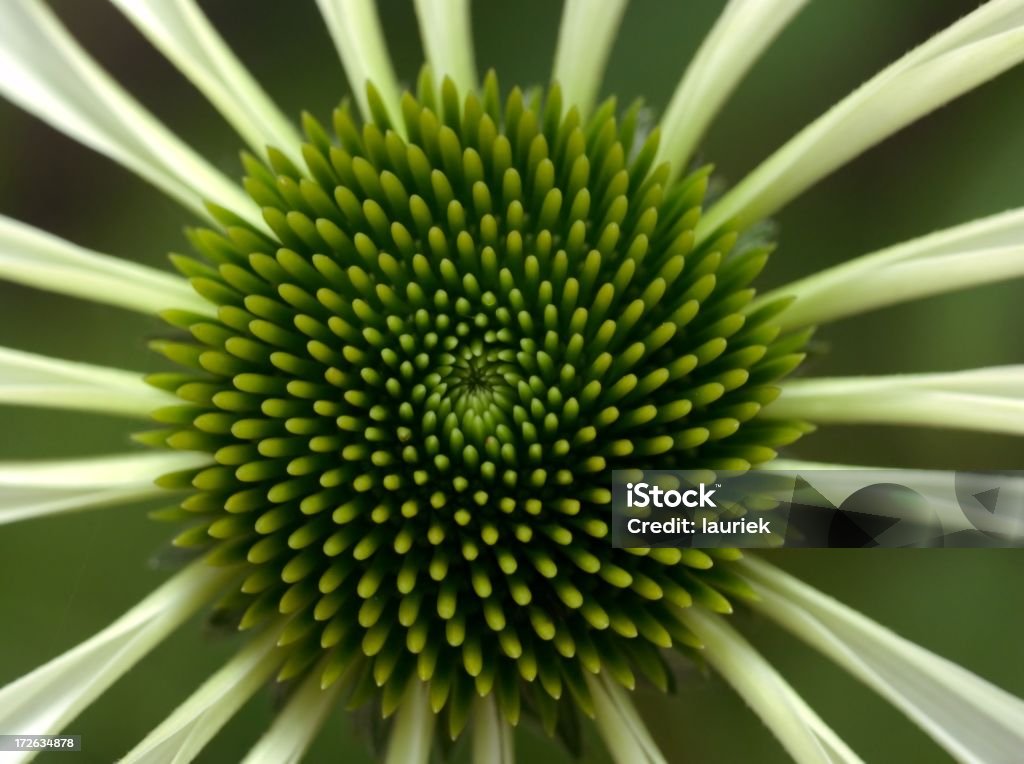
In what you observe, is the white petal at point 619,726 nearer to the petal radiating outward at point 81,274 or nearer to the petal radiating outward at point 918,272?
the petal radiating outward at point 918,272

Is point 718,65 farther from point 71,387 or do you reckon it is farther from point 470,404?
point 71,387

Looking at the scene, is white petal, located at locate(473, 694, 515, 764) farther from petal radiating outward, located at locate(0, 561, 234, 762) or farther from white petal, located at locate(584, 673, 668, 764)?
petal radiating outward, located at locate(0, 561, 234, 762)

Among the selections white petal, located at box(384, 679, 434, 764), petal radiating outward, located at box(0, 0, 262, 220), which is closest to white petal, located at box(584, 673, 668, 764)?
white petal, located at box(384, 679, 434, 764)

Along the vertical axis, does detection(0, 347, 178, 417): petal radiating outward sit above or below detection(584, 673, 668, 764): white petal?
above

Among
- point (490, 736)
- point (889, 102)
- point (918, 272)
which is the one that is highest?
point (889, 102)

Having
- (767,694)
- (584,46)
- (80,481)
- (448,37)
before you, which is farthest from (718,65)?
(80,481)

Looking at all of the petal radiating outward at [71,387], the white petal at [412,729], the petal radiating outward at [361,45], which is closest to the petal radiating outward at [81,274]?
the petal radiating outward at [71,387]
